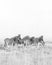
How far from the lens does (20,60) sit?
6.23 meters

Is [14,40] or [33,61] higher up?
[14,40]

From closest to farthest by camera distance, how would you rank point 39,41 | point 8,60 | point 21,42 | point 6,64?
point 6,64 → point 8,60 → point 21,42 → point 39,41

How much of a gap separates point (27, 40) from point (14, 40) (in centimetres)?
106

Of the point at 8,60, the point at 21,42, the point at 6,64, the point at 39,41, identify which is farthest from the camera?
the point at 39,41

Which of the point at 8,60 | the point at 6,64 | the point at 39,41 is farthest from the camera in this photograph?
the point at 39,41

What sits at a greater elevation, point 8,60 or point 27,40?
point 27,40

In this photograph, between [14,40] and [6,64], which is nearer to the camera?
[6,64]

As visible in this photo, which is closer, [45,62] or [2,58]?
[45,62]

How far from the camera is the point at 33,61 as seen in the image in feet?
20.5

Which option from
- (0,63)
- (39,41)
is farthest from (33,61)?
(39,41)

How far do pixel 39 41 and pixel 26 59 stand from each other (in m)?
8.35

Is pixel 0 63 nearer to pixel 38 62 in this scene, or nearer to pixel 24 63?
pixel 24 63

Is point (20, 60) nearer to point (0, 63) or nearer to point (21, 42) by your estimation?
point (0, 63)

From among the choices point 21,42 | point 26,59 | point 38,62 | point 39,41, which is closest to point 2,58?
point 26,59
